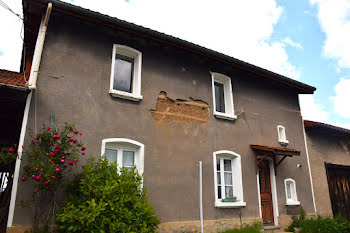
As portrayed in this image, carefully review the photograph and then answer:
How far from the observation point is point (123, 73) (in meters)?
7.83

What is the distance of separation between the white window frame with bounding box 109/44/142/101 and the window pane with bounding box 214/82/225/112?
10.4 feet

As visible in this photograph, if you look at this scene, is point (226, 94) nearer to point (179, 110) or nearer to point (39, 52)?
point (179, 110)

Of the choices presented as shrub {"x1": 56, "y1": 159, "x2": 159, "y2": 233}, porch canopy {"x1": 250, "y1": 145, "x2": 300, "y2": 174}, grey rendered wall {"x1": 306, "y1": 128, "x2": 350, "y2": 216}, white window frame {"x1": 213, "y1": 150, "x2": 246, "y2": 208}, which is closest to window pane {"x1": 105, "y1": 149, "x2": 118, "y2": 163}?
shrub {"x1": 56, "y1": 159, "x2": 159, "y2": 233}

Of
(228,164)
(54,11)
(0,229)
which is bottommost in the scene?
(0,229)

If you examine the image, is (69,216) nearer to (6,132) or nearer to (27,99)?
(27,99)

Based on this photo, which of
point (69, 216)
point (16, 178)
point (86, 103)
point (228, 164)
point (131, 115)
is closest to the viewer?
point (69, 216)

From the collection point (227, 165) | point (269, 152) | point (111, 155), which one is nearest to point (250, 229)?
point (227, 165)

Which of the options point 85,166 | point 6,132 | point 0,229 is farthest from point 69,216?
point 6,132

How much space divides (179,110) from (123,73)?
199cm

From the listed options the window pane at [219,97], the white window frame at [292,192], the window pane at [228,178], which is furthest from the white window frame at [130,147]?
the white window frame at [292,192]

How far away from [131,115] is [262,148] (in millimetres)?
4660

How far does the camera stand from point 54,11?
673 centimetres

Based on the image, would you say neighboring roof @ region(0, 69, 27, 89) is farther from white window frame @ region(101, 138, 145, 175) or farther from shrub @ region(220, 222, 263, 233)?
shrub @ region(220, 222, 263, 233)

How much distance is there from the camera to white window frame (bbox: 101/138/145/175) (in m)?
6.78
